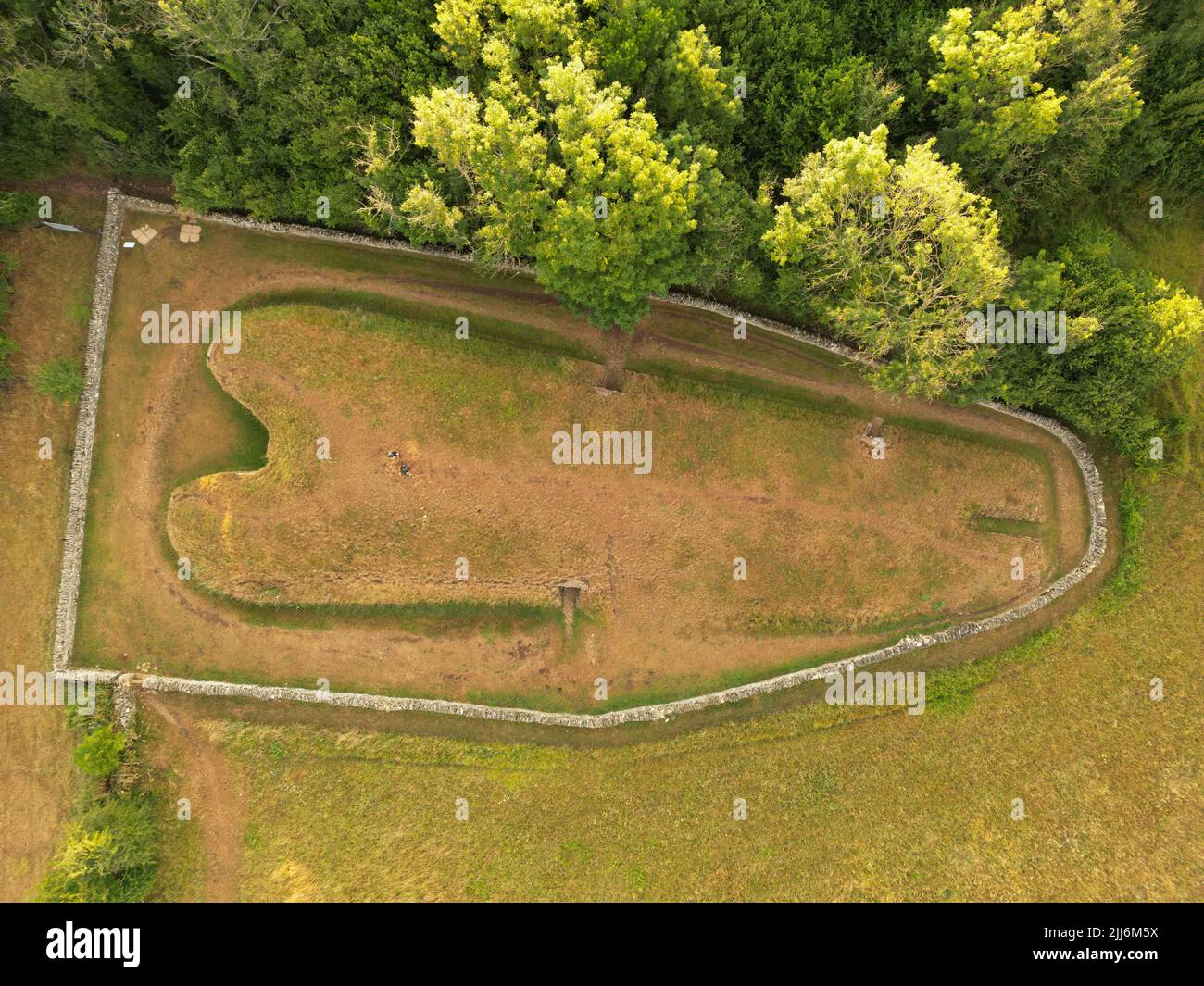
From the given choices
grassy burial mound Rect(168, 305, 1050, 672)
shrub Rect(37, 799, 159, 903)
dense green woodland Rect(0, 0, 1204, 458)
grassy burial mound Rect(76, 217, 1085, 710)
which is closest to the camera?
dense green woodland Rect(0, 0, 1204, 458)

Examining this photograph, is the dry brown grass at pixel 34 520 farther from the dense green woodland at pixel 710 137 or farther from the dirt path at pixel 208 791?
the dirt path at pixel 208 791

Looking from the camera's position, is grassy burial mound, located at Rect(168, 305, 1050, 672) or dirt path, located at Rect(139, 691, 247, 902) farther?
dirt path, located at Rect(139, 691, 247, 902)

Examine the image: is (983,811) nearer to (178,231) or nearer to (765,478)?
(765,478)

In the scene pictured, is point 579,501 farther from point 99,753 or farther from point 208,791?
point 99,753

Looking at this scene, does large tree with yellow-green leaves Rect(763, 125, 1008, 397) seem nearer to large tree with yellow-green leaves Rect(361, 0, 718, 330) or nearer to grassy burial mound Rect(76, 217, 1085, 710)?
large tree with yellow-green leaves Rect(361, 0, 718, 330)

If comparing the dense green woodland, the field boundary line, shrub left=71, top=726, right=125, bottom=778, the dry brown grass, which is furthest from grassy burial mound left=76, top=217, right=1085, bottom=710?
the dense green woodland

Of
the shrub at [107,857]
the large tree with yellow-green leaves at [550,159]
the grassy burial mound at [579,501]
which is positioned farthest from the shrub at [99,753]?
the large tree with yellow-green leaves at [550,159]
